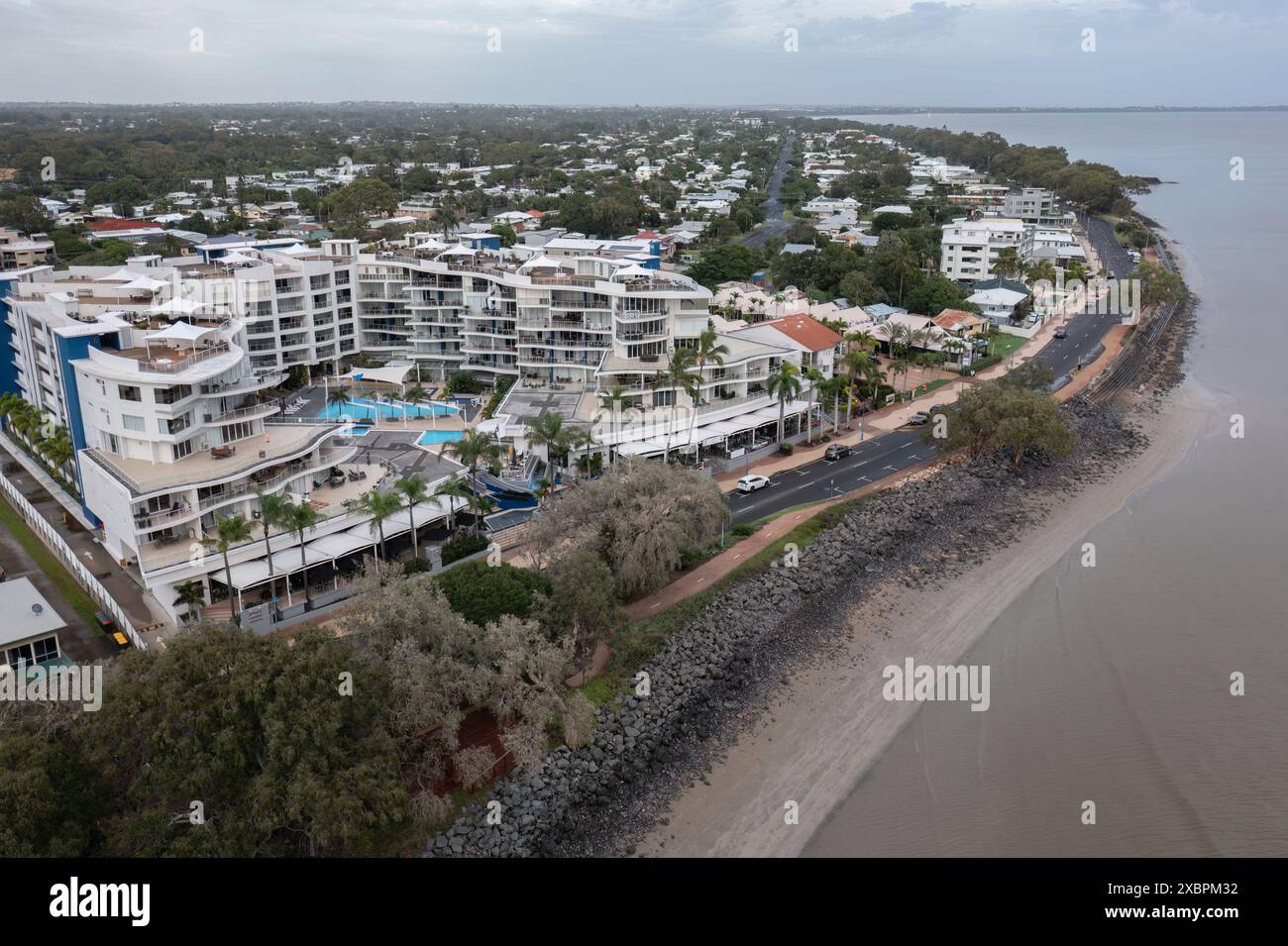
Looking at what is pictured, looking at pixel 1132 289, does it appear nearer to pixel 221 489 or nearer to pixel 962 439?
pixel 962 439

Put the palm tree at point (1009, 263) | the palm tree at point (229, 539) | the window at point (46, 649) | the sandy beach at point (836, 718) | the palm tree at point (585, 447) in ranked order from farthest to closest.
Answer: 1. the palm tree at point (1009, 263)
2. the palm tree at point (585, 447)
3. the palm tree at point (229, 539)
4. the window at point (46, 649)
5. the sandy beach at point (836, 718)

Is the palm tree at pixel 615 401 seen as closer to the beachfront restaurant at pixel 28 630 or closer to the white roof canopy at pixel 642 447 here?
the white roof canopy at pixel 642 447

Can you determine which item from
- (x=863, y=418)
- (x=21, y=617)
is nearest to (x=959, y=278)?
(x=863, y=418)

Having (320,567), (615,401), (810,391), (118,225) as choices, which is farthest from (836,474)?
(118,225)

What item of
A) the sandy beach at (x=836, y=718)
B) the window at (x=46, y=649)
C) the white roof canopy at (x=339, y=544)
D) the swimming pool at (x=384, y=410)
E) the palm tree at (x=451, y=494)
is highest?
the swimming pool at (x=384, y=410)

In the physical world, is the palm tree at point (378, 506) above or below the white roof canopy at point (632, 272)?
below

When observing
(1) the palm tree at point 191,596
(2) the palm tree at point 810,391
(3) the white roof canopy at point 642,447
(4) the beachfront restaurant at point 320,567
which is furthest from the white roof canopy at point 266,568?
(2) the palm tree at point 810,391
